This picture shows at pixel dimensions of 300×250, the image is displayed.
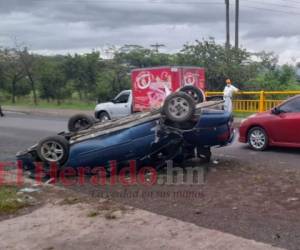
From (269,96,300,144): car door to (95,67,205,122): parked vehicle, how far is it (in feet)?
36.1

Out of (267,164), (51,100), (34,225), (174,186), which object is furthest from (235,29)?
(34,225)

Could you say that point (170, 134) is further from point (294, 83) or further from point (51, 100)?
point (51, 100)

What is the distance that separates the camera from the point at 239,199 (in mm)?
6645

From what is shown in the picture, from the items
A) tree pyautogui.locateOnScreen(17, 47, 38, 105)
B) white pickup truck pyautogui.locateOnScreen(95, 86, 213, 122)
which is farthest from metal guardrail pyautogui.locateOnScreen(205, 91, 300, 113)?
tree pyautogui.locateOnScreen(17, 47, 38, 105)

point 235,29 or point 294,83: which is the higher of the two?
point 235,29

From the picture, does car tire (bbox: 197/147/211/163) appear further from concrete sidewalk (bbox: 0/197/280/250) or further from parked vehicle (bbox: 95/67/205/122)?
parked vehicle (bbox: 95/67/205/122)

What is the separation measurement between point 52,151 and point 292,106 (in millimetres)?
5775

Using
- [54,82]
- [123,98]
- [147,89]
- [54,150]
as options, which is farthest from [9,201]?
[54,82]

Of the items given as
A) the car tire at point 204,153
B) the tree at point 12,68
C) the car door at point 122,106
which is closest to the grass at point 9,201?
the car tire at point 204,153

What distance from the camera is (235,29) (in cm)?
3562

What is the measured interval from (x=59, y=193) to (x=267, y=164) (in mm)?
4279

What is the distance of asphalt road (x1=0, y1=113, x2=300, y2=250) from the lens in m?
5.42

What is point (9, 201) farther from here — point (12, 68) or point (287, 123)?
point (12, 68)

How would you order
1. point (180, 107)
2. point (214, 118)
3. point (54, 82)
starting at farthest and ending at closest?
point (54, 82), point (214, 118), point (180, 107)
